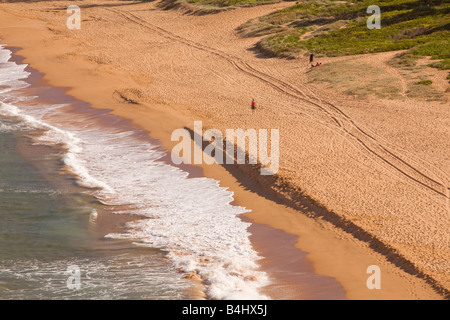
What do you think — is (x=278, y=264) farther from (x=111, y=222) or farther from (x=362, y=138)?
(x=362, y=138)

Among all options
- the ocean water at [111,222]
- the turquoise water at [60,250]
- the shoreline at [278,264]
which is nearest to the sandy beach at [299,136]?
the shoreline at [278,264]

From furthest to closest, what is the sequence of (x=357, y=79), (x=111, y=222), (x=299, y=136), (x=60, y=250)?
(x=357, y=79), (x=299, y=136), (x=111, y=222), (x=60, y=250)

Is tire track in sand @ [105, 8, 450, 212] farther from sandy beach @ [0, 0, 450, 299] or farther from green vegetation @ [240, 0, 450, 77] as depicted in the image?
green vegetation @ [240, 0, 450, 77]

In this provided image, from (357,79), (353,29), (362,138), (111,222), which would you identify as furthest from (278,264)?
(353,29)

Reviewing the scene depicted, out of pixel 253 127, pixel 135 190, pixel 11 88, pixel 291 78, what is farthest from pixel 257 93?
pixel 11 88

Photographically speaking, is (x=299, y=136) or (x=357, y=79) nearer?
(x=299, y=136)

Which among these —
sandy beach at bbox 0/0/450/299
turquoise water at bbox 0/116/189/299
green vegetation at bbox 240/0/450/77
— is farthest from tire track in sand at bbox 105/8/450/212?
turquoise water at bbox 0/116/189/299
